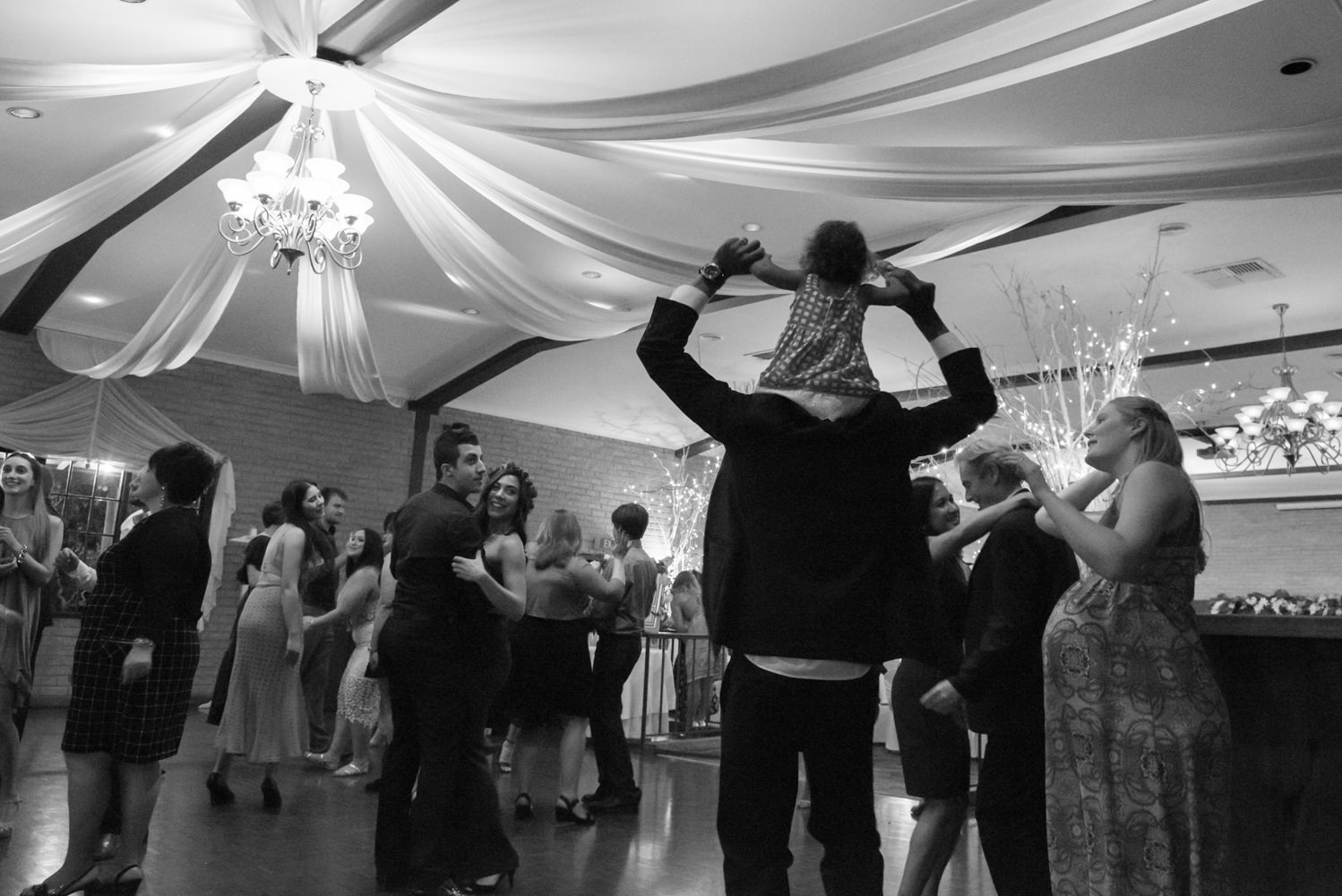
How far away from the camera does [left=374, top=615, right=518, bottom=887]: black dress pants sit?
317cm

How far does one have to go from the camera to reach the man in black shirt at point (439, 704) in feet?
10.4

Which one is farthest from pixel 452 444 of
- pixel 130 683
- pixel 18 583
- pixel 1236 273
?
pixel 1236 273

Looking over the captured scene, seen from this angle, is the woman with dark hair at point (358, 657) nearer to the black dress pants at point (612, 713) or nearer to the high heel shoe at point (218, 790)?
the high heel shoe at point (218, 790)

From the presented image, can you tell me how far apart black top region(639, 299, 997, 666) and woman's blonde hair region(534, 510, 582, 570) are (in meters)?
2.97

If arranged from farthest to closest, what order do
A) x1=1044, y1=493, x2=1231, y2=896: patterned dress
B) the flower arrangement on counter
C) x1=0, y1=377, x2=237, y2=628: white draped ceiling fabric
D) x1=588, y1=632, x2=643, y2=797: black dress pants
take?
x1=0, y1=377, x2=237, y2=628: white draped ceiling fabric
the flower arrangement on counter
x1=588, y1=632, x2=643, y2=797: black dress pants
x1=1044, y1=493, x2=1231, y2=896: patterned dress

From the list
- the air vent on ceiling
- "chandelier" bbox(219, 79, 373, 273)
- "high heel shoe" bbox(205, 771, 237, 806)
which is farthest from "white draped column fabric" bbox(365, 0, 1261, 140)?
the air vent on ceiling

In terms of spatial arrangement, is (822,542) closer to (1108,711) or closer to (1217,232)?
(1108,711)

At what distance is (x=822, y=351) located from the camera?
70.6 inches

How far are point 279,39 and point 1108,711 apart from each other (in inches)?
170

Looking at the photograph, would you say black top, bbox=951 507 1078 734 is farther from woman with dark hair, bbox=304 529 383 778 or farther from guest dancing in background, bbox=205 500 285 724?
woman with dark hair, bbox=304 529 383 778

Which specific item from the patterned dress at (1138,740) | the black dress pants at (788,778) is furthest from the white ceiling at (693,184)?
the black dress pants at (788,778)

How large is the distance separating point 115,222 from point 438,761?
5.67 meters

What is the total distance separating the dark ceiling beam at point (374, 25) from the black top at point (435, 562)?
2.23 meters

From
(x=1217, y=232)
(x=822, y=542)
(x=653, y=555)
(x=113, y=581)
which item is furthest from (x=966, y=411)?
(x=653, y=555)
